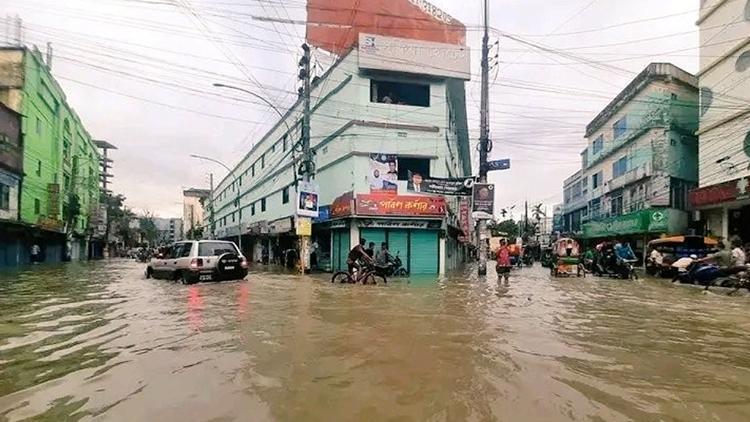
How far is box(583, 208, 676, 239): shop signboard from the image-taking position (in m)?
31.8

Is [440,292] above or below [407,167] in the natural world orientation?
below

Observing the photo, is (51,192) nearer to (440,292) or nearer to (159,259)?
(159,259)

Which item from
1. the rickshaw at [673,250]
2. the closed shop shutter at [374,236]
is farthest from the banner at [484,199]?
the rickshaw at [673,250]

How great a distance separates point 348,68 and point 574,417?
76.9 ft

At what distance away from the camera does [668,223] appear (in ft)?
104

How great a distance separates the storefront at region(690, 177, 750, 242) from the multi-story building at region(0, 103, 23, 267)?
116 ft

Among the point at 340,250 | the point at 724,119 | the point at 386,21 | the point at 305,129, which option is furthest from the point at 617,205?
the point at 305,129

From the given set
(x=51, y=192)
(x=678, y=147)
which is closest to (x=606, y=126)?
(x=678, y=147)

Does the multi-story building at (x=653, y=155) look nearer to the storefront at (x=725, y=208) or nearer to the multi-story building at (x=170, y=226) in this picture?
the storefront at (x=725, y=208)

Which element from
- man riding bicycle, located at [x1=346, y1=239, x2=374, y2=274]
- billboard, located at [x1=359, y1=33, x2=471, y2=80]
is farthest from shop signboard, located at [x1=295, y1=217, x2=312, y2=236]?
billboard, located at [x1=359, y1=33, x2=471, y2=80]

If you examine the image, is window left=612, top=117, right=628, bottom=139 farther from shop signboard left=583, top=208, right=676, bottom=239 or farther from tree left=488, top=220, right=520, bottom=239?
tree left=488, top=220, right=520, bottom=239

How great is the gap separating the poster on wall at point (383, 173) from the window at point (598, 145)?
28.0 meters

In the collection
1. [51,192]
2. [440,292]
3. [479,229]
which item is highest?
[51,192]

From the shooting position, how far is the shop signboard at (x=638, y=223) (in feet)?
104
